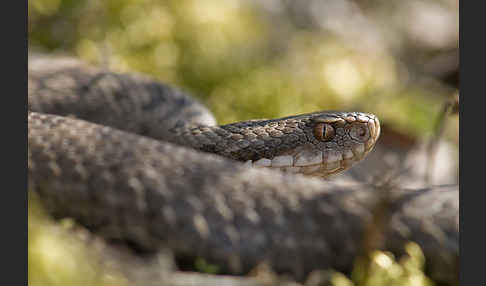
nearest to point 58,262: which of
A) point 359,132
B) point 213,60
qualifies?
point 359,132

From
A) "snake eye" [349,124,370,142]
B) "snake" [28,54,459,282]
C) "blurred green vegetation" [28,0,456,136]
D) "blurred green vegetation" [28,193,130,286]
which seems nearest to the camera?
"blurred green vegetation" [28,193,130,286]

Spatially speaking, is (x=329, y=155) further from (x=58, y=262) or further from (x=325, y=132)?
(x=58, y=262)

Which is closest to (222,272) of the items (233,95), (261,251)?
(261,251)

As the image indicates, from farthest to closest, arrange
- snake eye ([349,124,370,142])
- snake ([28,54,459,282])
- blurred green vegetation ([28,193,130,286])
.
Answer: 1. snake eye ([349,124,370,142])
2. snake ([28,54,459,282])
3. blurred green vegetation ([28,193,130,286])

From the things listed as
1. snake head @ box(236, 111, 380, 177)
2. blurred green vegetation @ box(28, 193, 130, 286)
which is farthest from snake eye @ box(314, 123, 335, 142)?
blurred green vegetation @ box(28, 193, 130, 286)

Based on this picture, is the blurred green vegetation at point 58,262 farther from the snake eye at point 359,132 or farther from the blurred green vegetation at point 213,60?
the blurred green vegetation at point 213,60

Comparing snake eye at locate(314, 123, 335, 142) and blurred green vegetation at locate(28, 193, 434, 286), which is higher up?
snake eye at locate(314, 123, 335, 142)

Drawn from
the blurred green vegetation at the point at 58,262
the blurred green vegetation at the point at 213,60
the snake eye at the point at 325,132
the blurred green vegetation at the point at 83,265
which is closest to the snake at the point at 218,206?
the blurred green vegetation at the point at 83,265

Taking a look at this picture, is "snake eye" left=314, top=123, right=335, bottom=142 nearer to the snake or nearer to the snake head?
the snake head
